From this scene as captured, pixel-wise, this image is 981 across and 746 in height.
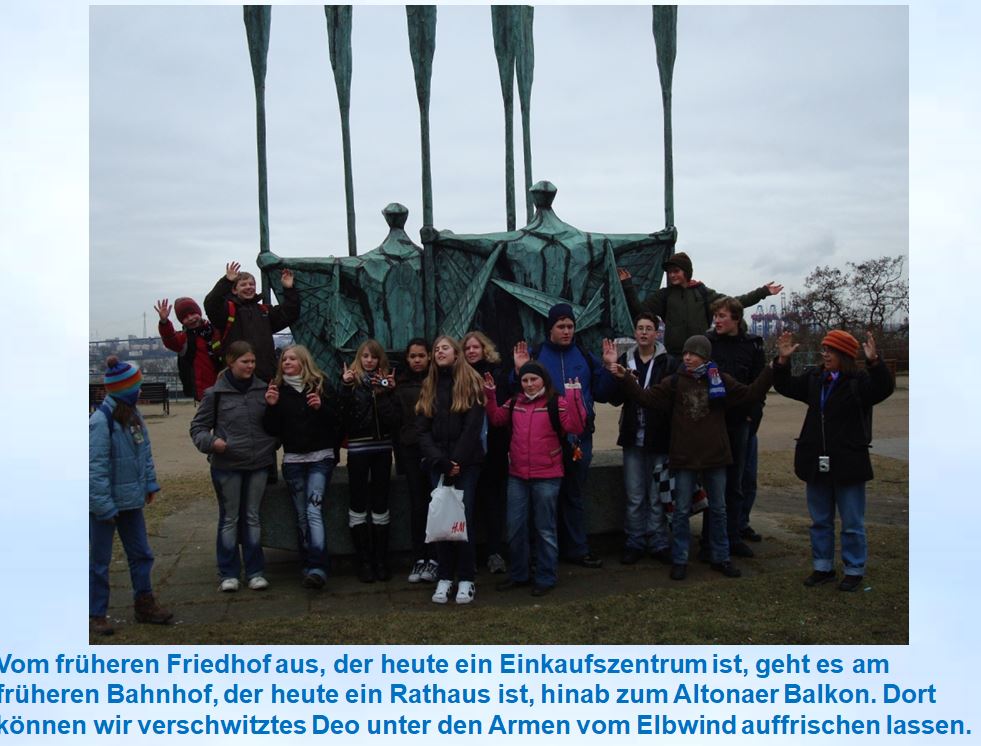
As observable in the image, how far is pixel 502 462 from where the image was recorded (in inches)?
210

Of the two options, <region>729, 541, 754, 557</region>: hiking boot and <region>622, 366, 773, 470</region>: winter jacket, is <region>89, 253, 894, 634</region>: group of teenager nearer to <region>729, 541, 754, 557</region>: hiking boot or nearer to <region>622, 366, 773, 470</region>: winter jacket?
<region>622, 366, 773, 470</region>: winter jacket

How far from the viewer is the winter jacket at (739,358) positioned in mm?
5508

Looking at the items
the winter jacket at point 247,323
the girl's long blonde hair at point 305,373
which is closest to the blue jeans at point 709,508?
the girl's long blonde hair at point 305,373

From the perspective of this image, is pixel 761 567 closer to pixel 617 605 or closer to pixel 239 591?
pixel 617 605

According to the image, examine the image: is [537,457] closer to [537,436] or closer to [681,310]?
[537,436]

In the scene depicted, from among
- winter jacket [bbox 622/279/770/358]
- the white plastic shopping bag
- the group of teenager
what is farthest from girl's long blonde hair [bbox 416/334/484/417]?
winter jacket [bbox 622/279/770/358]

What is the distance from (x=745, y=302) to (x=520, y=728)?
350cm

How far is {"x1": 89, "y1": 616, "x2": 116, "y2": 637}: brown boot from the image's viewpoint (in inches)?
A: 172

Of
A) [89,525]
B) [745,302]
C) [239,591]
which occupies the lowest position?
[239,591]

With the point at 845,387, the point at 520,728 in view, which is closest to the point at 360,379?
the point at 520,728

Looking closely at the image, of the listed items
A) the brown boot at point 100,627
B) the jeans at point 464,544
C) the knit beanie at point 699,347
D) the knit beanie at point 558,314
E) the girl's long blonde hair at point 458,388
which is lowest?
the brown boot at point 100,627

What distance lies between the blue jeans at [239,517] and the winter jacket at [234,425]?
2.8 inches

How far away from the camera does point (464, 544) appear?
16.1 feet

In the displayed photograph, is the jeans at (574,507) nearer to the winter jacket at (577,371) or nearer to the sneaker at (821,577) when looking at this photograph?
the winter jacket at (577,371)
